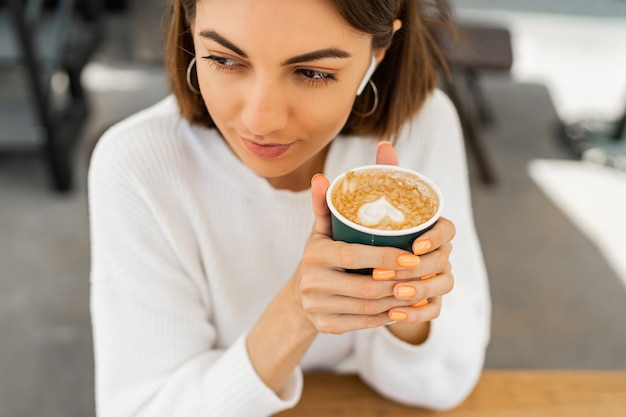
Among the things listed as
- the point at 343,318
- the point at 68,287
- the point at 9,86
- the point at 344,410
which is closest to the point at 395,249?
the point at 343,318

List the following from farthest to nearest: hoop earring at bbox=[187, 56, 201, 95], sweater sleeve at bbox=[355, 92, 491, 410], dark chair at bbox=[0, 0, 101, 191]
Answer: dark chair at bbox=[0, 0, 101, 191], sweater sleeve at bbox=[355, 92, 491, 410], hoop earring at bbox=[187, 56, 201, 95]

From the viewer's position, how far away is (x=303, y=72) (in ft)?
2.83

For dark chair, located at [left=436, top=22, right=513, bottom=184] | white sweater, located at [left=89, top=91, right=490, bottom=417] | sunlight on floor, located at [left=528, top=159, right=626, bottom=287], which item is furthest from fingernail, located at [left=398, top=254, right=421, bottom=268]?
sunlight on floor, located at [left=528, top=159, right=626, bottom=287]

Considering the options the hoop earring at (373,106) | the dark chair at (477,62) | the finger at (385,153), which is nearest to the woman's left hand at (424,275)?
the finger at (385,153)

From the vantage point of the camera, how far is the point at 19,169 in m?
3.17

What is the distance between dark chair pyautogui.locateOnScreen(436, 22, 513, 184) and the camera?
2982 millimetres

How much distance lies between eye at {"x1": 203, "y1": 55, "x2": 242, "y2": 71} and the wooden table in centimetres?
58

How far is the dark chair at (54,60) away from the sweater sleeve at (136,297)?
1.79 m

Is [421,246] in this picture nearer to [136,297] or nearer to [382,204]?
[382,204]

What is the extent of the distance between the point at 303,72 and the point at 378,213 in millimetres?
223

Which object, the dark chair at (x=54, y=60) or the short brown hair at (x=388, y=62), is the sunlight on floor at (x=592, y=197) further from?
the dark chair at (x=54, y=60)

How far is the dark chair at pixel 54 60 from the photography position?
8.73 feet

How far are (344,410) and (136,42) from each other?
257cm

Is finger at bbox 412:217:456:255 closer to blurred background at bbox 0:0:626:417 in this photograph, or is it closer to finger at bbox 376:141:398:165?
finger at bbox 376:141:398:165
